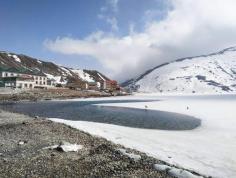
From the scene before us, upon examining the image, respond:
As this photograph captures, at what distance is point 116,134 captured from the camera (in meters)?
36.7

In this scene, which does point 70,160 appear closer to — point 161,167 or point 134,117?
point 161,167

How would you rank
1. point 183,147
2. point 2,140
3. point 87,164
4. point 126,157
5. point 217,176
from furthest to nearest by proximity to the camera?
point 2,140 → point 183,147 → point 126,157 → point 87,164 → point 217,176

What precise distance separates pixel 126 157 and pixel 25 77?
588 ft

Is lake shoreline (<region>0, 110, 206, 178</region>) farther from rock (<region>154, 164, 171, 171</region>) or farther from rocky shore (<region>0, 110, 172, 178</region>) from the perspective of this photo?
rock (<region>154, 164, 171, 171</region>)

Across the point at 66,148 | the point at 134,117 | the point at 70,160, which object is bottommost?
the point at 134,117

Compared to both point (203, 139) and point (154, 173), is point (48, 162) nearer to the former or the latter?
point (154, 173)

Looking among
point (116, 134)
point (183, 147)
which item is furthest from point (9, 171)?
point (116, 134)

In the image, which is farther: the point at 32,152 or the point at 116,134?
the point at 116,134

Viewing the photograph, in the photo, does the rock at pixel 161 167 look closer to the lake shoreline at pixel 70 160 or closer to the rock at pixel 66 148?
the lake shoreline at pixel 70 160

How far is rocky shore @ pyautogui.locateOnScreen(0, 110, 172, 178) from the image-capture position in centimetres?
2017

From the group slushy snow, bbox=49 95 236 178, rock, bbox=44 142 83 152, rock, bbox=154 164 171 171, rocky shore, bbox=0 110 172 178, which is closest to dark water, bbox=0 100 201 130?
slushy snow, bbox=49 95 236 178

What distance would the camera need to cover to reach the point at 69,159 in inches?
917

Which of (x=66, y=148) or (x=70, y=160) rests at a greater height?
(x=66, y=148)

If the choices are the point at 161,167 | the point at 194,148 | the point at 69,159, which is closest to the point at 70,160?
the point at 69,159
